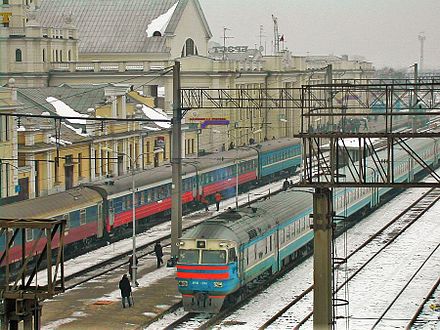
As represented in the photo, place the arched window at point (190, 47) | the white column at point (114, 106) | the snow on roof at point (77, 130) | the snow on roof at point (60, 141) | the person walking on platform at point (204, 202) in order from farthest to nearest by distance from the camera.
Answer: the arched window at point (190, 47) → the white column at point (114, 106) → the person walking on platform at point (204, 202) → the snow on roof at point (77, 130) → the snow on roof at point (60, 141)

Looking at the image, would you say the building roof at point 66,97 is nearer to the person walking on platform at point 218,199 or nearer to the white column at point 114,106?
the white column at point 114,106

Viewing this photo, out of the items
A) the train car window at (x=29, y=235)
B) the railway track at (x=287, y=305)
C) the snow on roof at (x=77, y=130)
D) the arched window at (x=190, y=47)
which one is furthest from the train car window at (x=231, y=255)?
the arched window at (x=190, y=47)

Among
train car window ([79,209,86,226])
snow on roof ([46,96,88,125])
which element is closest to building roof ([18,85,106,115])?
snow on roof ([46,96,88,125])

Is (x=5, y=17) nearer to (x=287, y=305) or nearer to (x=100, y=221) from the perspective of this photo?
(x=100, y=221)

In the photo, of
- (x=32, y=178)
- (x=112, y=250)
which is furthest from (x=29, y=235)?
(x=32, y=178)

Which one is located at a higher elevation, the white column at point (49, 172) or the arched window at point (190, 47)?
the arched window at point (190, 47)

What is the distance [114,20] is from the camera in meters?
62.1

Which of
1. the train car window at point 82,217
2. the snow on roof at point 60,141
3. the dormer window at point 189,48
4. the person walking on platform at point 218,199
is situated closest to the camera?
the train car window at point 82,217

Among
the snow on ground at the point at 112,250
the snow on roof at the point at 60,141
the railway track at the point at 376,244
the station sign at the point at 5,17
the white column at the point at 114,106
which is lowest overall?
the snow on ground at the point at 112,250

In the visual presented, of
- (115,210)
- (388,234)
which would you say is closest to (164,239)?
(115,210)

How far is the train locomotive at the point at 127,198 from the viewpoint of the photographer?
2564 centimetres

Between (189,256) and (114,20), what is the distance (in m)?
43.2

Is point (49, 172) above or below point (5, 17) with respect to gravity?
below

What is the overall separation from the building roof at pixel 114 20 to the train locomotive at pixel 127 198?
14.0 m
